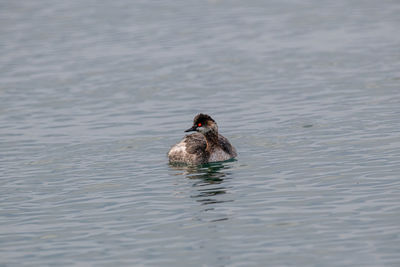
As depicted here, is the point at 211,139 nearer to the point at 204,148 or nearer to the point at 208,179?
the point at 204,148

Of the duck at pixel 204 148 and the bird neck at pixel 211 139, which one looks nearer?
the duck at pixel 204 148

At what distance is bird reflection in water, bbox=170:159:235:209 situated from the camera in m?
17.9

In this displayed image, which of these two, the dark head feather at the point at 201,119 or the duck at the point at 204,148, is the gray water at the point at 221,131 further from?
the dark head feather at the point at 201,119

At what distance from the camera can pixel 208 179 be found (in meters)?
19.9

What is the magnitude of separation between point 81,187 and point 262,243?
20.7 ft

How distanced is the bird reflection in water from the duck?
18cm

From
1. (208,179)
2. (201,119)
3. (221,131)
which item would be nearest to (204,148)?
(201,119)

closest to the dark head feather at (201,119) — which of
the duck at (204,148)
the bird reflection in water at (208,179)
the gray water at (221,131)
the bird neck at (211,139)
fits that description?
the duck at (204,148)

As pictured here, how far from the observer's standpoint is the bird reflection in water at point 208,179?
58.7 feet

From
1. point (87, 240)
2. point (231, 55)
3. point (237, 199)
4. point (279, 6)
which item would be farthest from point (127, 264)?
point (279, 6)

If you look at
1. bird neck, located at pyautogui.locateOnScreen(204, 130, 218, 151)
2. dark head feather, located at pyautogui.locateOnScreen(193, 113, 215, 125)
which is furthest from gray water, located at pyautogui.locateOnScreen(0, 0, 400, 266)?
dark head feather, located at pyautogui.locateOnScreen(193, 113, 215, 125)

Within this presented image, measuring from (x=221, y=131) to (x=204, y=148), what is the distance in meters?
3.28

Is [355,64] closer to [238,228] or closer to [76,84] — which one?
[76,84]

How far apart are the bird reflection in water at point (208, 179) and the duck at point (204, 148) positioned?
0.58ft
